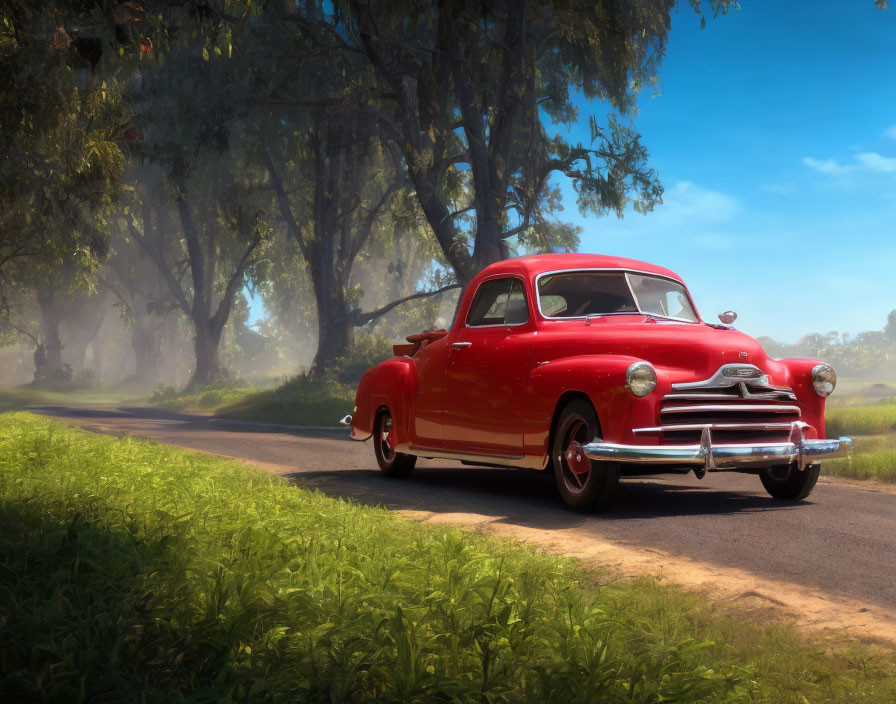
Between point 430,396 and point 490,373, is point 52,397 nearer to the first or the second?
point 430,396

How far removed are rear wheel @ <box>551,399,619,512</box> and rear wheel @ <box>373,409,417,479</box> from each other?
2787 mm

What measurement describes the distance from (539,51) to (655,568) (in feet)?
64.8

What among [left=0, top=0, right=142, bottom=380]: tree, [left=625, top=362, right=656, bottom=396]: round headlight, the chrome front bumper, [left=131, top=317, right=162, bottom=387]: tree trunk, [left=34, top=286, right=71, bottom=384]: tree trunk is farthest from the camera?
[left=131, top=317, right=162, bottom=387]: tree trunk

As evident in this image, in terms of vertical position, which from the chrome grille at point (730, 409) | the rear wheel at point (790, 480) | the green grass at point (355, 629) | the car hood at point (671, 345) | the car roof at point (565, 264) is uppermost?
the car roof at point (565, 264)

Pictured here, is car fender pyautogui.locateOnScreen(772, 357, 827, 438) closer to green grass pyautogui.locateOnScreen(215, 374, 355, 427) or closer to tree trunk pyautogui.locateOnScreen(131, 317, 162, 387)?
green grass pyautogui.locateOnScreen(215, 374, 355, 427)

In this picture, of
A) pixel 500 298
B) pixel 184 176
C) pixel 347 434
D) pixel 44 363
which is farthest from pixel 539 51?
pixel 44 363

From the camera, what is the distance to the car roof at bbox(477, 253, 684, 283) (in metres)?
8.52

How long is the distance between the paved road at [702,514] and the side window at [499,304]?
62.1 inches

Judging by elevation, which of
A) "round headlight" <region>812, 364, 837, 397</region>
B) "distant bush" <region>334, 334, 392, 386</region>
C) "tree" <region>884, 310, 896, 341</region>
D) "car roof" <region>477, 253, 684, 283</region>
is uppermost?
"tree" <region>884, 310, 896, 341</region>

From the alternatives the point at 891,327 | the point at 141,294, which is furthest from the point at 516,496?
the point at 891,327

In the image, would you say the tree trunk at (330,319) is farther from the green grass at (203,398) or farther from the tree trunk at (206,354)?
the tree trunk at (206,354)

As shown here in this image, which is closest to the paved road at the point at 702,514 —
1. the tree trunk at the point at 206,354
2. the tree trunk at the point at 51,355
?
the tree trunk at the point at 206,354

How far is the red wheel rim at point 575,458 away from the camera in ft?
23.3

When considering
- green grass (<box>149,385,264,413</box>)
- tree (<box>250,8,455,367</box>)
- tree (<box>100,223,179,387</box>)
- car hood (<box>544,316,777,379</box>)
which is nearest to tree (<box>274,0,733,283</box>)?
tree (<box>250,8,455,367</box>)
